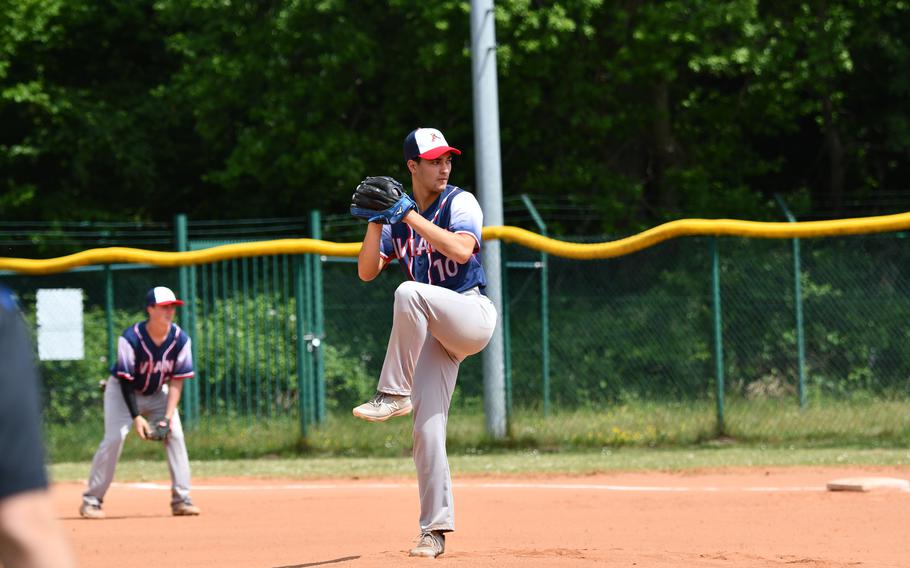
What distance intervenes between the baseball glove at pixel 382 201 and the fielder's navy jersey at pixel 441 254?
0.77ft

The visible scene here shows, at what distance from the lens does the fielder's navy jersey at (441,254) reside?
6250 mm

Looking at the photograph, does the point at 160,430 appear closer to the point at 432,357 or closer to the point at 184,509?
the point at 184,509

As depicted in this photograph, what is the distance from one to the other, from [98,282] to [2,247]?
8785 mm

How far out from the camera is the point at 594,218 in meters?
21.0

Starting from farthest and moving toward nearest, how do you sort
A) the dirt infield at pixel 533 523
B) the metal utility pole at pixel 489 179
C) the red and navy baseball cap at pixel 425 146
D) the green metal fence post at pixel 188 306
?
the green metal fence post at pixel 188 306, the metal utility pole at pixel 489 179, the dirt infield at pixel 533 523, the red and navy baseball cap at pixel 425 146

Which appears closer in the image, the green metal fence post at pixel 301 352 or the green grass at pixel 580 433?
the green grass at pixel 580 433

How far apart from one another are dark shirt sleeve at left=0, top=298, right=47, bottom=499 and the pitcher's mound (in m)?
7.92

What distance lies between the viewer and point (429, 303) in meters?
6.11

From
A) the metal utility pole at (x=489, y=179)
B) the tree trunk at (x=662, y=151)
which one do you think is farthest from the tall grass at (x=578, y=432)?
the tree trunk at (x=662, y=151)

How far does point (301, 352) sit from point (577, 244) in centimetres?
332

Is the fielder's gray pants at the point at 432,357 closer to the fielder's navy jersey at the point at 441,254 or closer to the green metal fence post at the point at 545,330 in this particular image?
the fielder's navy jersey at the point at 441,254

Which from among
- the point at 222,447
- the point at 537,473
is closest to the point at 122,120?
the point at 222,447

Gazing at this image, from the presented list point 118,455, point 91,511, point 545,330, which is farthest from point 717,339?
point 91,511

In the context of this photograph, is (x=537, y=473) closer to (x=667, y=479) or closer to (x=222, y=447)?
(x=667, y=479)
